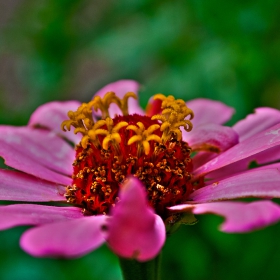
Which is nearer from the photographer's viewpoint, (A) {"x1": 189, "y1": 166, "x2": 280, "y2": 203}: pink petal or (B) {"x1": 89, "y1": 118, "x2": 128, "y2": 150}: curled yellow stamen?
(A) {"x1": 189, "y1": 166, "x2": 280, "y2": 203}: pink petal

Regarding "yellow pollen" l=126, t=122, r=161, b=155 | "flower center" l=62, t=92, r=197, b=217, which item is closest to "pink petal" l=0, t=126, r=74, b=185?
"flower center" l=62, t=92, r=197, b=217

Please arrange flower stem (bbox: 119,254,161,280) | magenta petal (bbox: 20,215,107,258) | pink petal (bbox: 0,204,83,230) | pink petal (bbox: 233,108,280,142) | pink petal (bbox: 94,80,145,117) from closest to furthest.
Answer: magenta petal (bbox: 20,215,107,258), pink petal (bbox: 0,204,83,230), flower stem (bbox: 119,254,161,280), pink petal (bbox: 233,108,280,142), pink petal (bbox: 94,80,145,117)

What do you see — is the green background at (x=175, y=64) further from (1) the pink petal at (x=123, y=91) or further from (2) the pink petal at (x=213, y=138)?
(2) the pink petal at (x=213, y=138)

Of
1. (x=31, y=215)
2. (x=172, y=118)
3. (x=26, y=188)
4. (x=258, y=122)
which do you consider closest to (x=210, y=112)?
(x=258, y=122)

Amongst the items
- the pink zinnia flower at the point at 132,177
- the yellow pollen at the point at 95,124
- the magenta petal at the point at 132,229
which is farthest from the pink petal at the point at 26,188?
the magenta petal at the point at 132,229

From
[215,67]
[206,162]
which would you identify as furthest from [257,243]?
[215,67]

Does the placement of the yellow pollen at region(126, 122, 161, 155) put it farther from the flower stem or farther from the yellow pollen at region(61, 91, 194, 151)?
the flower stem
